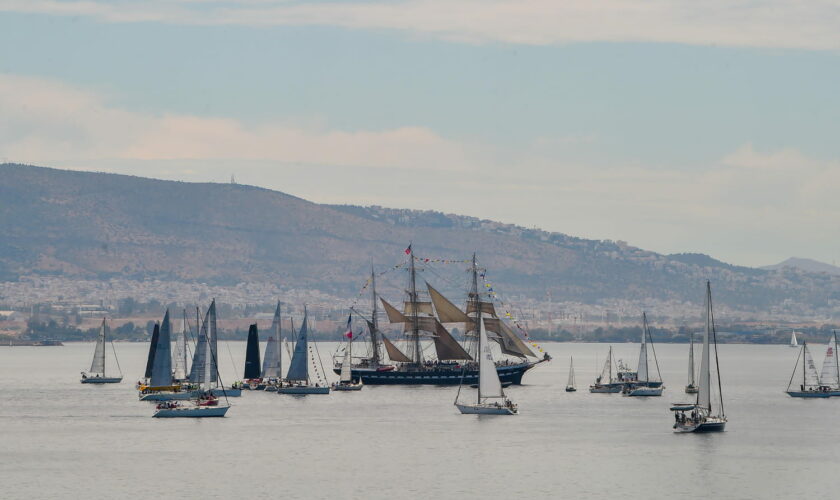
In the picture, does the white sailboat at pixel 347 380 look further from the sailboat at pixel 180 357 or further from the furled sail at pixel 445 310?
the sailboat at pixel 180 357

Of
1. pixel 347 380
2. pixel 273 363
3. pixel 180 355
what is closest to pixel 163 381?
pixel 273 363

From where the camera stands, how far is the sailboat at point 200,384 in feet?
374

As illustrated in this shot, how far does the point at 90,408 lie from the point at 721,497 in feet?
224

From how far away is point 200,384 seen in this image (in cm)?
12950

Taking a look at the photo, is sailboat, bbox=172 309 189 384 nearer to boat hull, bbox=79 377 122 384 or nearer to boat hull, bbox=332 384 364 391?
boat hull, bbox=332 384 364 391

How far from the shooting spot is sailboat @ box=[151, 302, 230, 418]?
374ft

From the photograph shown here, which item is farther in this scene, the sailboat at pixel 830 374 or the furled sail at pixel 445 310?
the furled sail at pixel 445 310

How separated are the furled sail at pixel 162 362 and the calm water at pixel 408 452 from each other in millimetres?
3594

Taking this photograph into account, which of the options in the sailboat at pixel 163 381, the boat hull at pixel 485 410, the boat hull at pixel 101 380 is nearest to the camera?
the boat hull at pixel 485 410

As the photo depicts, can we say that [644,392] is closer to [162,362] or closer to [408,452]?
[162,362]

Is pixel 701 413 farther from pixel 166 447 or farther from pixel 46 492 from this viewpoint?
pixel 46 492

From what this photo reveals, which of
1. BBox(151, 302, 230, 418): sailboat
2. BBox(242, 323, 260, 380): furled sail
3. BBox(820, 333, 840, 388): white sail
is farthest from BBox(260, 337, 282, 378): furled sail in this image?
BBox(820, 333, 840, 388): white sail

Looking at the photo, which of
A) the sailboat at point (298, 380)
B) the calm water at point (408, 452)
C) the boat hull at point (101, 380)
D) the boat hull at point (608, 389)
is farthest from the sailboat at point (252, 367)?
the boat hull at point (608, 389)

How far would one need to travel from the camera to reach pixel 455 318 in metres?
163
